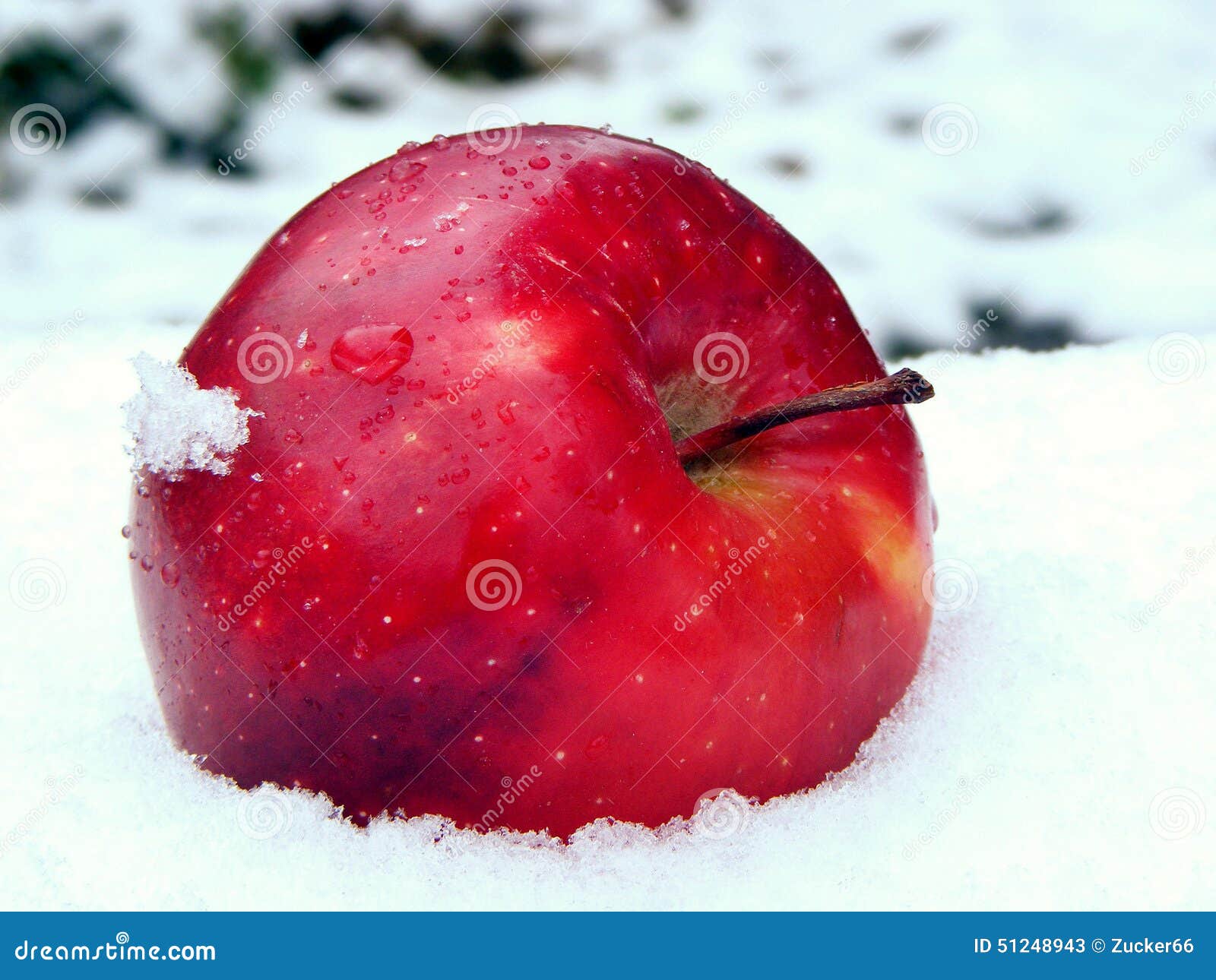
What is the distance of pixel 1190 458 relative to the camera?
52.7 inches

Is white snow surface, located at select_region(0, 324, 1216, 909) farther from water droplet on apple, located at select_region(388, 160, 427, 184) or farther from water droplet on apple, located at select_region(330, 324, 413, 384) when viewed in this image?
water droplet on apple, located at select_region(388, 160, 427, 184)

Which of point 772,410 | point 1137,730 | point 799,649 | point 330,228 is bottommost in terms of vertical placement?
point 1137,730

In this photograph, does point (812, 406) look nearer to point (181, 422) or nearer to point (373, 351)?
point (373, 351)

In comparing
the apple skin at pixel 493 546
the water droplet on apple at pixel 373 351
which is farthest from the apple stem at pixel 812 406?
the water droplet on apple at pixel 373 351

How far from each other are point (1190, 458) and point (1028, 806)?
0.70 meters

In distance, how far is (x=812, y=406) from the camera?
2.60 feet

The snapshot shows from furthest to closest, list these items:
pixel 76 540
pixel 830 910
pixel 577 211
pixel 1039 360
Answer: pixel 1039 360
pixel 76 540
pixel 577 211
pixel 830 910

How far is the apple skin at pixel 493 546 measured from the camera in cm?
68

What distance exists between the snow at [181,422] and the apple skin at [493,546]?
0.01 meters

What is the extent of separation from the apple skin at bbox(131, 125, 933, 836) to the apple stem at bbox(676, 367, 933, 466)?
1.1 inches

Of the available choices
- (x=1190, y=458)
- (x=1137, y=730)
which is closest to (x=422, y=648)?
(x=1137, y=730)

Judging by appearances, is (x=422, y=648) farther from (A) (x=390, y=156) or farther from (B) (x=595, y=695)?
(A) (x=390, y=156)

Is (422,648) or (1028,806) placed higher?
(422,648)

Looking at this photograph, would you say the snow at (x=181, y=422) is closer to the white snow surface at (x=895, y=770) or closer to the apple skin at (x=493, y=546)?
the apple skin at (x=493, y=546)
